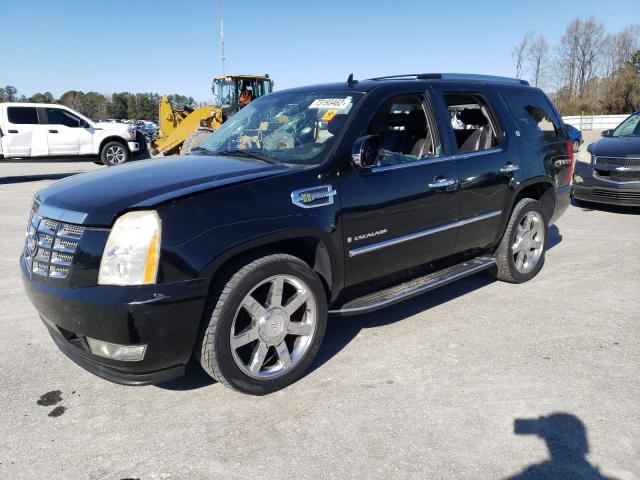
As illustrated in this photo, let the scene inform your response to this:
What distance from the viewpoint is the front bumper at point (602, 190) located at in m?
7.98

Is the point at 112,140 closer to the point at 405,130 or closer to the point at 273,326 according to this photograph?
the point at 405,130

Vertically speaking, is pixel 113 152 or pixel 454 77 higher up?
pixel 454 77

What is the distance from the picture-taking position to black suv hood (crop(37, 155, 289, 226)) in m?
2.63

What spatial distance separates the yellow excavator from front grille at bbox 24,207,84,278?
8900mm

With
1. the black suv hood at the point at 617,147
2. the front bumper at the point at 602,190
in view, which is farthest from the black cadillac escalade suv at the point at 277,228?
the black suv hood at the point at 617,147

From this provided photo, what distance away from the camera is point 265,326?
297cm

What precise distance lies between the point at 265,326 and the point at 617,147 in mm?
7749

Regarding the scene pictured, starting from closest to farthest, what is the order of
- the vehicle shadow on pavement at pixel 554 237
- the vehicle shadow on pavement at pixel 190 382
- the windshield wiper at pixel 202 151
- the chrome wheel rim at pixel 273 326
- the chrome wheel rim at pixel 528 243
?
the chrome wheel rim at pixel 273 326, the vehicle shadow on pavement at pixel 190 382, the windshield wiper at pixel 202 151, the chrome wheel rim at pixel 528 243, the vehicle shadow on pavement at pixel 554 237

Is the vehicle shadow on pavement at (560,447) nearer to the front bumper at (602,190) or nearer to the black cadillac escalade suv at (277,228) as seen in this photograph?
the black cadillac escalade suv at (277,228)

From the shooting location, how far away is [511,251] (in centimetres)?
477

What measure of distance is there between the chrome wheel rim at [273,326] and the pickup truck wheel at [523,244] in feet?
7.76

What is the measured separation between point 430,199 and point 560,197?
227 cm

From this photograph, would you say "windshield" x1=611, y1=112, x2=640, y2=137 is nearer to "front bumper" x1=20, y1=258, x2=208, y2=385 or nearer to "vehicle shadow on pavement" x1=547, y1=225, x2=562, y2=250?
"vehicle shadow on pavement" x1=547, y1=225, x2=562, y2=250

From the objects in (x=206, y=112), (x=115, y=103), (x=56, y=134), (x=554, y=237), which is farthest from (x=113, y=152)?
(x=115, y=103)
